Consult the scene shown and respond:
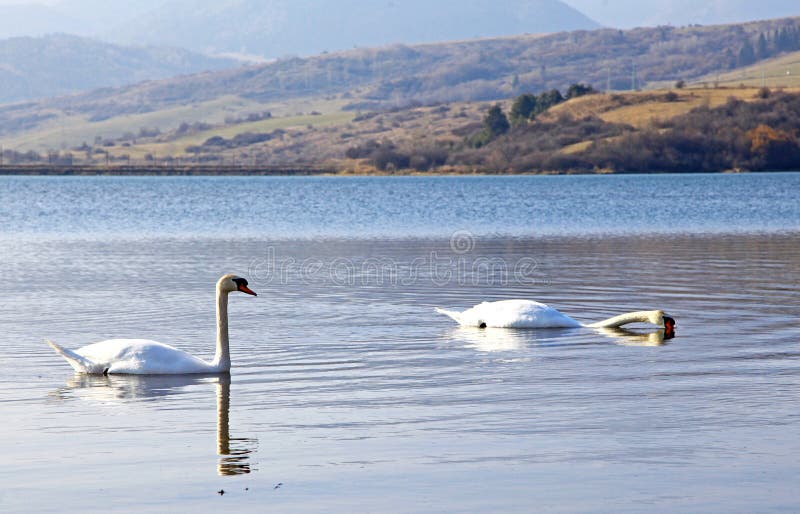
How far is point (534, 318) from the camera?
2020cm

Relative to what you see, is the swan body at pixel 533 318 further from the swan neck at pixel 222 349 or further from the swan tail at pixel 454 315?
the swan neck at pixel 222 349

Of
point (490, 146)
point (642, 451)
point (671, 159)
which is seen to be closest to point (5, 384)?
point (642, 451)

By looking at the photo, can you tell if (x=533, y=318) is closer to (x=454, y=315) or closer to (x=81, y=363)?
(x=454, y=315)

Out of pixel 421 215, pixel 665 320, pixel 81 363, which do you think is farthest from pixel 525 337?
pixel 421 215

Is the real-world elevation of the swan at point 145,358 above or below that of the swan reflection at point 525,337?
above

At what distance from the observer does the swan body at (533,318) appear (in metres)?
19.9

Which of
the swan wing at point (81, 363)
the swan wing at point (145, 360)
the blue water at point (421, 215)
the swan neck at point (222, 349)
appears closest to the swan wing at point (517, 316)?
the swan neck at point (222, 349)

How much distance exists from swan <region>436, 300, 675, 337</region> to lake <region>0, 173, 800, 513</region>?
0.37m

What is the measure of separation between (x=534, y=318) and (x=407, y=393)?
6.21 metres

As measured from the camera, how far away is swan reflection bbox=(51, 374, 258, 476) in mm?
12758

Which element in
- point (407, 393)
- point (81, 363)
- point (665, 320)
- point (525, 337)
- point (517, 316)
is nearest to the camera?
point (407, 393)

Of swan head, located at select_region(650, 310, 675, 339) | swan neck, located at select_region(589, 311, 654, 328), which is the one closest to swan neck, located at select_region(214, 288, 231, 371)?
swan neck, located at select_region(589, 311, 654, 328)

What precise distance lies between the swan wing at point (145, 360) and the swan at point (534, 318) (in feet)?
20.2

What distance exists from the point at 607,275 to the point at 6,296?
13777mm
